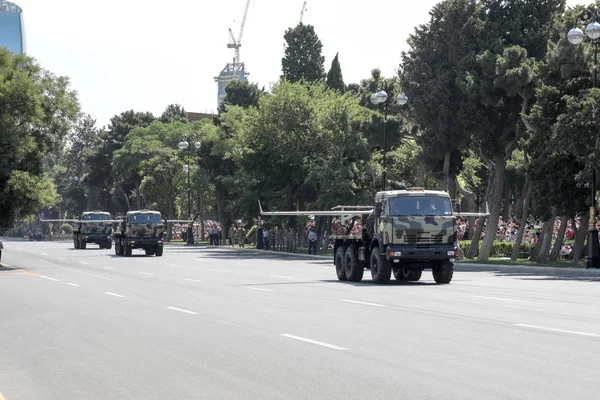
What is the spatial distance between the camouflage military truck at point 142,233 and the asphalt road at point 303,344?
30.7m

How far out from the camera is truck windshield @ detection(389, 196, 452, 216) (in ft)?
91.2

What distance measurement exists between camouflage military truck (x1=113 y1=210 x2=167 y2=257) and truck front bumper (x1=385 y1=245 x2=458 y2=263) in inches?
1169

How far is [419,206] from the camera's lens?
27891 mm

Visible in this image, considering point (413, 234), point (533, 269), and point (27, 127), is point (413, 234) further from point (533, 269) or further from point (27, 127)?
point (27, 127)

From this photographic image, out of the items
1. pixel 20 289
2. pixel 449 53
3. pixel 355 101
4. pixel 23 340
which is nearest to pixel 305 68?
pixel 355 101

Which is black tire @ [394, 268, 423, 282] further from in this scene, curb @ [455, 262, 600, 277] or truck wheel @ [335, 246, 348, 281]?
curb @ [455, 262, 600, 277]

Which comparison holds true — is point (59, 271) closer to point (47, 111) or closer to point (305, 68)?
point (47, 111)

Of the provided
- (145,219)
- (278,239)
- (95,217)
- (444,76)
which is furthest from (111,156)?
(444,76)

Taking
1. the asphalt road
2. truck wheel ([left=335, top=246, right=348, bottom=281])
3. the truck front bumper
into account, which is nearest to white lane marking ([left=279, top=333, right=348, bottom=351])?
the asphalt road

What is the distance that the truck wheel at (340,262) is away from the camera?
30000 mm

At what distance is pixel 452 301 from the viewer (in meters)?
20.3

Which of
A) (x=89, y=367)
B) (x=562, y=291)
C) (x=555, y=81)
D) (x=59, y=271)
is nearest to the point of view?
(x=89, y=367)

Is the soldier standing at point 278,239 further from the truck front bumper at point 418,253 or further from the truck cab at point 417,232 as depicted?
the truck front bumper at point 418,253

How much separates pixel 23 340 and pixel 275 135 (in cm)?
5385
